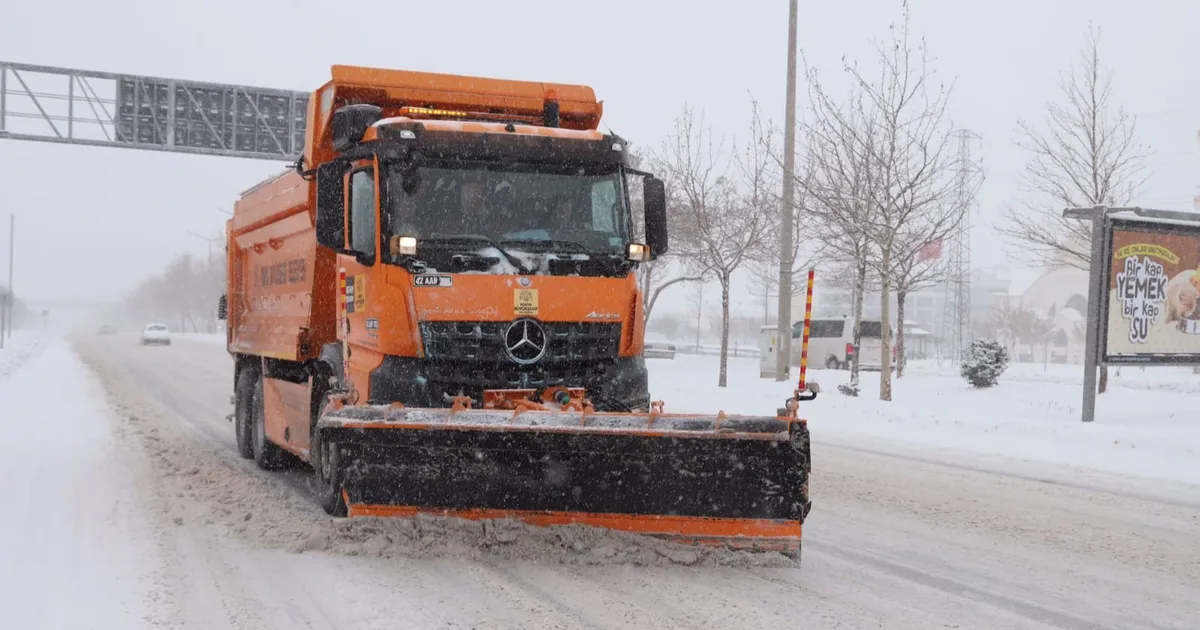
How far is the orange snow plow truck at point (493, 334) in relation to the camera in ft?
19.6

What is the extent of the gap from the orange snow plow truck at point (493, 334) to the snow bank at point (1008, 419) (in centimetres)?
620

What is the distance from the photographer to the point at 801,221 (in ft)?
94.7

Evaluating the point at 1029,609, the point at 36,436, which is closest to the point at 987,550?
the point at 1029,609

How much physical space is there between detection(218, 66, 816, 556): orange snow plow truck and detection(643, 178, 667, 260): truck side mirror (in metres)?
0.02

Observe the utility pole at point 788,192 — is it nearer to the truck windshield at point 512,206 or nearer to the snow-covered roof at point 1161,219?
the snow-covered roof at point 1161,219

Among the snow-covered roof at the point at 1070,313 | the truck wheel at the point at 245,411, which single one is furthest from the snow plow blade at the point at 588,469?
the snow-covered roof at the point at 1070,313

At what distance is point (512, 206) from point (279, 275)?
143 inches

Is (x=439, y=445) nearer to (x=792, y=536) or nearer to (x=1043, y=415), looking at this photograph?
(x=792, y=536)

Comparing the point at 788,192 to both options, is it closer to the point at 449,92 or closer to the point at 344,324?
the point at 449,92

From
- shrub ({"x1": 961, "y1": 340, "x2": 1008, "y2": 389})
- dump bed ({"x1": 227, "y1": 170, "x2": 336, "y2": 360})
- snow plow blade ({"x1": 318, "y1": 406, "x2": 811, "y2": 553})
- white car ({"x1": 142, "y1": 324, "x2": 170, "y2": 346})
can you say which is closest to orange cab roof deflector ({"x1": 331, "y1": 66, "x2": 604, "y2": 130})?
dump bed ({"x1": 227, "y1": 170, "x2": 336, "y2": 360})

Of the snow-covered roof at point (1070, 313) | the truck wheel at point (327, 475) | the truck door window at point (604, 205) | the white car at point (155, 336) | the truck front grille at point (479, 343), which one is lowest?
the white car at point (155, 336)

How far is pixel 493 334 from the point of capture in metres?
6.76

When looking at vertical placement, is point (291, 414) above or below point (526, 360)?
below

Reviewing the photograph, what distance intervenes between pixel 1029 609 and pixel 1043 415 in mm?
12456
